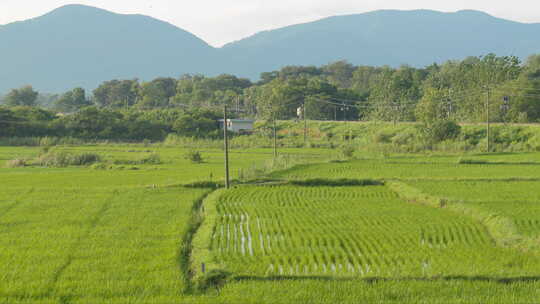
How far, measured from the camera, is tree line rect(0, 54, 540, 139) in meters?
46.9

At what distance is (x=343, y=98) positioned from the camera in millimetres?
68188

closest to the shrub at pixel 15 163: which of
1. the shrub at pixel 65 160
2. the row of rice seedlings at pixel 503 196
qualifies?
the shrub at pixel 65 160

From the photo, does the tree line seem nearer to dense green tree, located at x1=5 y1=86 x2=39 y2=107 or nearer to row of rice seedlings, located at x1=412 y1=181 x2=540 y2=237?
dense green tree, located at x1=5 y1=86 x2=39 y2=107

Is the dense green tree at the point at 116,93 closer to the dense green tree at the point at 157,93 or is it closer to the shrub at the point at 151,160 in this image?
the dense green tree at the point at 157,93

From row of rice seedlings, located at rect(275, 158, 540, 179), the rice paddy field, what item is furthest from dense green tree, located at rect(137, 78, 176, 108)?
the rice paddy field

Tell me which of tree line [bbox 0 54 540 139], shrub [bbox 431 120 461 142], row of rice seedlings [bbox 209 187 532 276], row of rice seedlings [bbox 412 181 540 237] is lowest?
row of rice seedlings [bbox 209 187 532 276]

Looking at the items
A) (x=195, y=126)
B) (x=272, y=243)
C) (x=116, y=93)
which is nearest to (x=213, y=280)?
(x=272, y=243)

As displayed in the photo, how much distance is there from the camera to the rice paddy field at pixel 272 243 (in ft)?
26.9

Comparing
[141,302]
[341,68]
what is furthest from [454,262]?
[341,68]

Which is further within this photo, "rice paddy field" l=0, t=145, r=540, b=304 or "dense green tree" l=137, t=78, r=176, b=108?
"dense green tree" l=137, t=78, r=176, b=108

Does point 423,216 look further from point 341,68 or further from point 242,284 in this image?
point 341,68

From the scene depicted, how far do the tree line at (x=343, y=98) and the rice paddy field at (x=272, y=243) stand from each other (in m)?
22.3

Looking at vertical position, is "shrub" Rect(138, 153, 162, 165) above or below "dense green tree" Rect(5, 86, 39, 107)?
below

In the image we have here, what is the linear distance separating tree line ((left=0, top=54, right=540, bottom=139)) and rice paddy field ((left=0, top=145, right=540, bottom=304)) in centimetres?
2225
